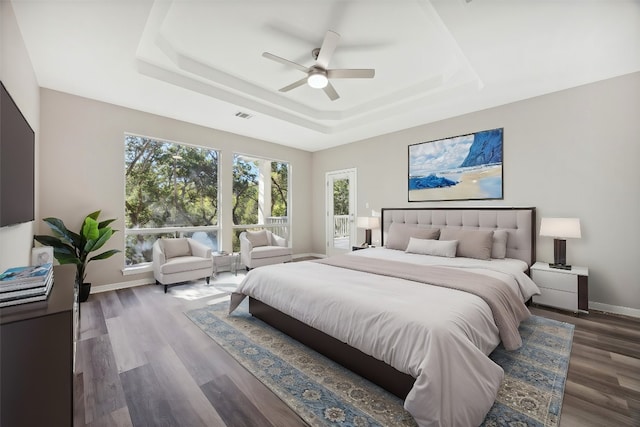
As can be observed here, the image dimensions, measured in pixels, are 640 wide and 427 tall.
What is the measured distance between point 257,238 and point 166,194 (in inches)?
72.3

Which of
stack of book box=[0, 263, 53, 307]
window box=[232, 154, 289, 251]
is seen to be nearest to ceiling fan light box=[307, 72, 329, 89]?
stack of book box=[0, 263, 53, 307]

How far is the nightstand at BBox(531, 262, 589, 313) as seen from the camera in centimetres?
313

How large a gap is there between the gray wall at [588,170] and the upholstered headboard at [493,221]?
187mm

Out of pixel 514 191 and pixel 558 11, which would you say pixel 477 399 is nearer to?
pixel 558 11

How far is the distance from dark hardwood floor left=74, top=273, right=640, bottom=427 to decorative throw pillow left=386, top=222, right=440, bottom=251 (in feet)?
5.89

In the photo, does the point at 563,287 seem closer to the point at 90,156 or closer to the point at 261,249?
the point at 261,249

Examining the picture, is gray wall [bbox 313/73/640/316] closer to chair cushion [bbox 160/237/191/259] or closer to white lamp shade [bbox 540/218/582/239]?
white lamp shade [bbox 540/218/582/239]

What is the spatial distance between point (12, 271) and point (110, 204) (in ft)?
9.68

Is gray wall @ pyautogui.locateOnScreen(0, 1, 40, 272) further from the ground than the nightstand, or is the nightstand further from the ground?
gray wall @ pyautogui.locateOnScreen(0, 1, 40, 272)

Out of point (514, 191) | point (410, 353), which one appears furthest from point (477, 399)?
point (514, 191)

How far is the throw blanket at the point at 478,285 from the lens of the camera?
2096 millimetres

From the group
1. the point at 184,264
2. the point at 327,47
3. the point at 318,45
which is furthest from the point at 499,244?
the point at 184,264

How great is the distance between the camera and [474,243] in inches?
145

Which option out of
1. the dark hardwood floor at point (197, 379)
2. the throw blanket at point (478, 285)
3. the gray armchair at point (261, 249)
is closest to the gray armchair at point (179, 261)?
the gray armchair at point (261, 249)
